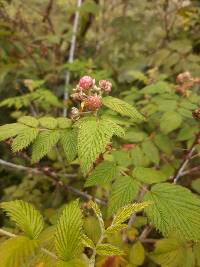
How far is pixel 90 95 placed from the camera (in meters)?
1.26

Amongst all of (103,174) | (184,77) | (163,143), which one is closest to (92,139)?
(103,174)

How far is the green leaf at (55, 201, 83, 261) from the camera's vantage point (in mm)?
900

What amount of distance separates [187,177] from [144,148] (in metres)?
0.55

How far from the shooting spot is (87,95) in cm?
127

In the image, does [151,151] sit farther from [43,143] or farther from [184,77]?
[43,143]

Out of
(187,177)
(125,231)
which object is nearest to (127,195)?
(125,231)

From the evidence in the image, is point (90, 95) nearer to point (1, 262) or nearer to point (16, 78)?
point (1, 262)

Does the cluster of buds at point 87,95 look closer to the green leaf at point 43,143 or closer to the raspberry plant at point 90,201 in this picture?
the raspberry plant at point 90,201

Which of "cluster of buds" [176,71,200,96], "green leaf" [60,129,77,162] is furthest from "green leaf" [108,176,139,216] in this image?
"cluster of buds" [176,71,200,96]

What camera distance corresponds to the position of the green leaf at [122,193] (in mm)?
1191

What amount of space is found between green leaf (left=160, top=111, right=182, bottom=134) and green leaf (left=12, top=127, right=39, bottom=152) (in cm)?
83

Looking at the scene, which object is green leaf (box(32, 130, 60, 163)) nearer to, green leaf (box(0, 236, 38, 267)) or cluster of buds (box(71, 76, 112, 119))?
cluster of buds (box(71, 76, 112, 119))

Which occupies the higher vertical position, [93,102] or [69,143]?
[93,102]

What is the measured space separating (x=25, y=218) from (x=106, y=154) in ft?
2.13
